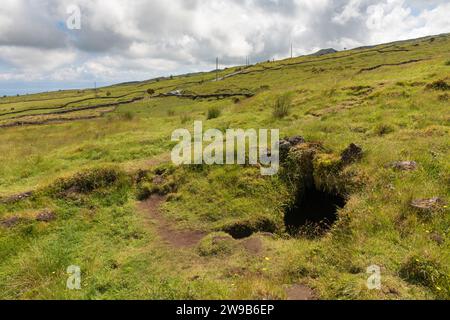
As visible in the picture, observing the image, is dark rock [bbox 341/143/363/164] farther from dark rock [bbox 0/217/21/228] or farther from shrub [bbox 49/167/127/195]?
dark rock [bbox 0/217/21/228]

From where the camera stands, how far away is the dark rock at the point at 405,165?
34.8 feet

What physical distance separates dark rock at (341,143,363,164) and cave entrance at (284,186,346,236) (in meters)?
1.29

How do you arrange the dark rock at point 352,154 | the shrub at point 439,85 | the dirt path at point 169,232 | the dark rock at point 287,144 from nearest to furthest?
1. the dirt path at point 169,232
2. the dark rock at point 352,154
3. the dark rock at point 287,144
4. the shrub at point 439,85

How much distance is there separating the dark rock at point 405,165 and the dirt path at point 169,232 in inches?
244

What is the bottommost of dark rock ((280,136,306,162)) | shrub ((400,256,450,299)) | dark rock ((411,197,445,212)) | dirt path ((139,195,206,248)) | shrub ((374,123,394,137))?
shrub ((400,256,450,299))

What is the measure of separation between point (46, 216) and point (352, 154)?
10483mm

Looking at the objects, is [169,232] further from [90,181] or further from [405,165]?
[405,165]

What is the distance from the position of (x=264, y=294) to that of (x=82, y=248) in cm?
621

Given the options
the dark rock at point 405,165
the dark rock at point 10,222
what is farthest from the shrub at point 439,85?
the dark rock at point 10,222

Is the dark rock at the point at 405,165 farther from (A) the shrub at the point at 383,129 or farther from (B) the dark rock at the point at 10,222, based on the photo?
(B) the dark rock at the point at 10,222

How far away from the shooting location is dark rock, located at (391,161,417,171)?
34.8 feet

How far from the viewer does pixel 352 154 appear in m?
11.9

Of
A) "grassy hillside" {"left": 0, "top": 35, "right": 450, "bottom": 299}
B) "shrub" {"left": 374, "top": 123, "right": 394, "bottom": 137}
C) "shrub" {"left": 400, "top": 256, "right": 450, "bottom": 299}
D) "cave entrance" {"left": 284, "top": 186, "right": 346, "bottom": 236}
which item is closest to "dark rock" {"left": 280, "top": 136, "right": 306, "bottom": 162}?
"grassy hillside" {"left": 0, "top": 35, "right": 450, "bottom": 299}

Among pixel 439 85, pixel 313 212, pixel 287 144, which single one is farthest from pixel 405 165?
pixel 439 85
